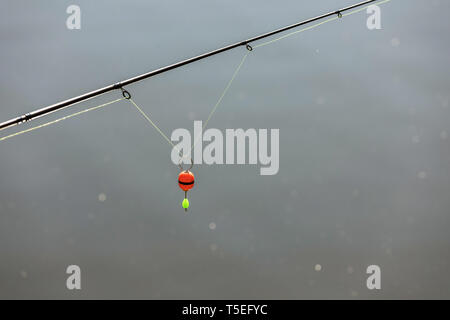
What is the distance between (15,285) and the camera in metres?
4.70

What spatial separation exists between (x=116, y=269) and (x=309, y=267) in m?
2.21

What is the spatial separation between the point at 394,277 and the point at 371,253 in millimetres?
395

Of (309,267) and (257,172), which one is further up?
(257,172)

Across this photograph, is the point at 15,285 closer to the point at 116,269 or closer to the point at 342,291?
the point at 116,269

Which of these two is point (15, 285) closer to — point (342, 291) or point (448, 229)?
point (342, 291)
